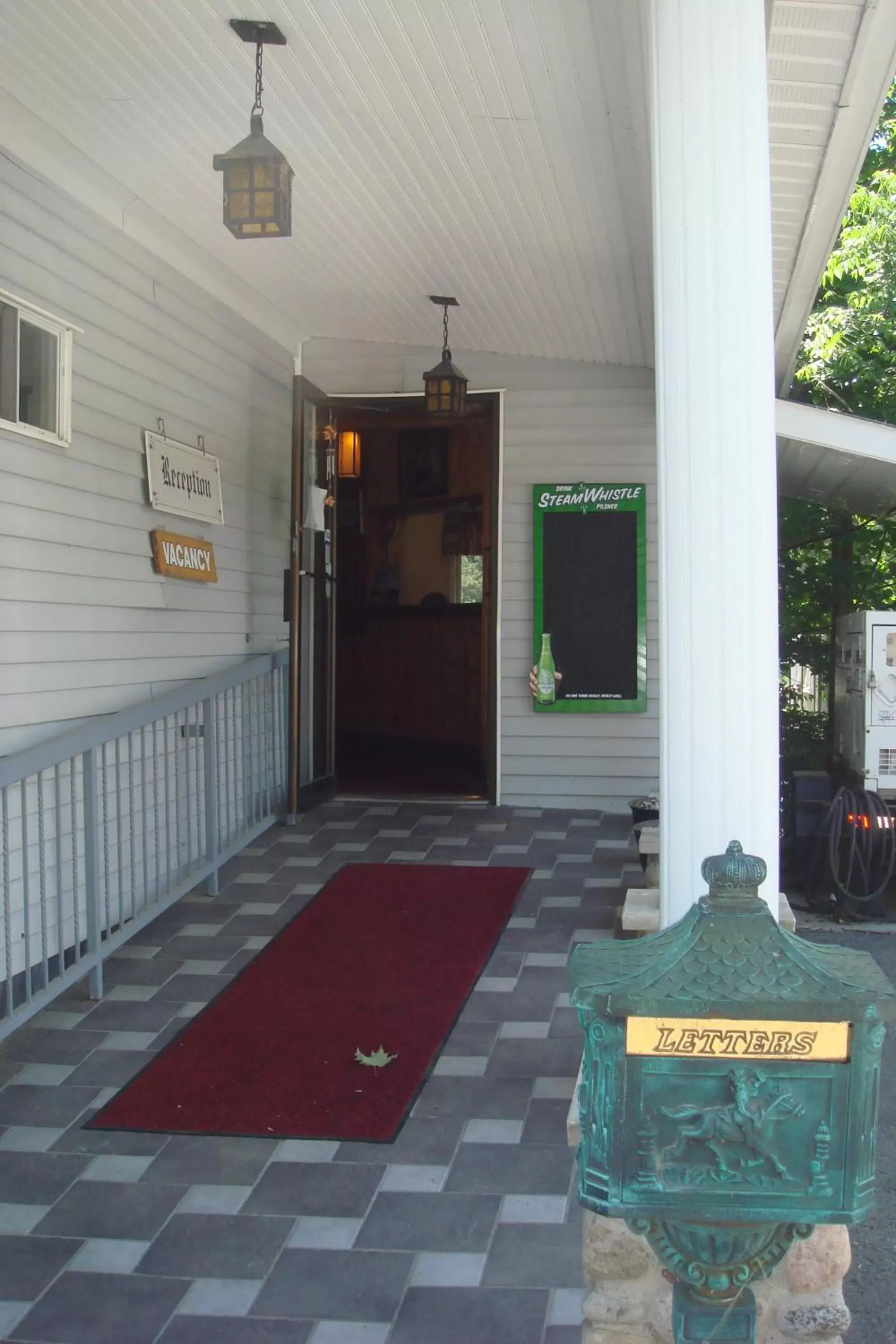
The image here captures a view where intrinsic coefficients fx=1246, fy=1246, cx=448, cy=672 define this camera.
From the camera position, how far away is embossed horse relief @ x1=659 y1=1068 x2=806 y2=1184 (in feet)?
5.51

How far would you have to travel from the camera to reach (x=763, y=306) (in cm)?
232

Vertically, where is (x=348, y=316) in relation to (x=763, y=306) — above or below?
Answer: above

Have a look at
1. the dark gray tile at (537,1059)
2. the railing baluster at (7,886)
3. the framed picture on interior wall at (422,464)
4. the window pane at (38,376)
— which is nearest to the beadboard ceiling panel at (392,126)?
the window pane at (38,376)

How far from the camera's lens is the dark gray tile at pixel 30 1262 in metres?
2.63

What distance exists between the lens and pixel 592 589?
7750 mm

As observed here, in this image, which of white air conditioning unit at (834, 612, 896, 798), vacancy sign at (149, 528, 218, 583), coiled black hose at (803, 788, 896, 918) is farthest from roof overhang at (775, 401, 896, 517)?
vacancy sign at (149, 528, 218, 583)

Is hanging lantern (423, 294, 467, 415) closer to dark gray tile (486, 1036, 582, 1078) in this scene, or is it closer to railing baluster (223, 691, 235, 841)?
railing baluster (223, 691, 235, 841)

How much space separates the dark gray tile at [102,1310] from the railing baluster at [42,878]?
147cm

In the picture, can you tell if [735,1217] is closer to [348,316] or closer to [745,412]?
[745,412]

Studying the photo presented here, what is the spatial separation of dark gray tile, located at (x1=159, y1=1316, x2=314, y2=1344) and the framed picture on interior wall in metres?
8.59

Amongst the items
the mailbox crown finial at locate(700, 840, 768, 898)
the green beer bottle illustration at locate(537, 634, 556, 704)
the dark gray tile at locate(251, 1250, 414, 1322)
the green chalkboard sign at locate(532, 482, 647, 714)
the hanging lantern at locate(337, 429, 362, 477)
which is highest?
the hanging lantern at locate(337, 429, 362, 477)

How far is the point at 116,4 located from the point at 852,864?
4689 mm

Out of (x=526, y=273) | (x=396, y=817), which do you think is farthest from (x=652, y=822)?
(x=526, y=273)

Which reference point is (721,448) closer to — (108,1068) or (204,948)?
(108,1068)
